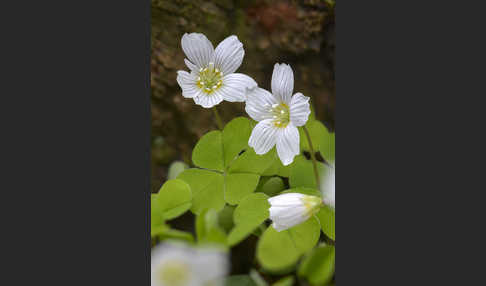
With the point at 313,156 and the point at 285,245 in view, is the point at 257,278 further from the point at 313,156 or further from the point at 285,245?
the point at 313,156

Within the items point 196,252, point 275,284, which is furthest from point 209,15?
point 275,284

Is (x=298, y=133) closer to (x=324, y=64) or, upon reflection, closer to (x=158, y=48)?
(x=324, y=64)

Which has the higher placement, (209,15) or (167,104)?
(209,15)

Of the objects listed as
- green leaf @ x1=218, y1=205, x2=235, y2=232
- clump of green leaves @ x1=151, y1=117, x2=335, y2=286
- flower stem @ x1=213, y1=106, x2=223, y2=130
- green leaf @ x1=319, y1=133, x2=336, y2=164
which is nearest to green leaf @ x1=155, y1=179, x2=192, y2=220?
clump of green leaves @ x1=151, y1=117, x2=335, y2=286

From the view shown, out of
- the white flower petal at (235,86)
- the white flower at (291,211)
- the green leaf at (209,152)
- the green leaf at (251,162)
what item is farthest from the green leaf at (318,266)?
the white flower petal at (235,86)

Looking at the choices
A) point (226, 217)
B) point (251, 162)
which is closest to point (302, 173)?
point (251, 162)

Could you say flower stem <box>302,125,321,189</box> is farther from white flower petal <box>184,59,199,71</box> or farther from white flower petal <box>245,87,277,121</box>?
white flower petal <box>184,59,199,71</box>
